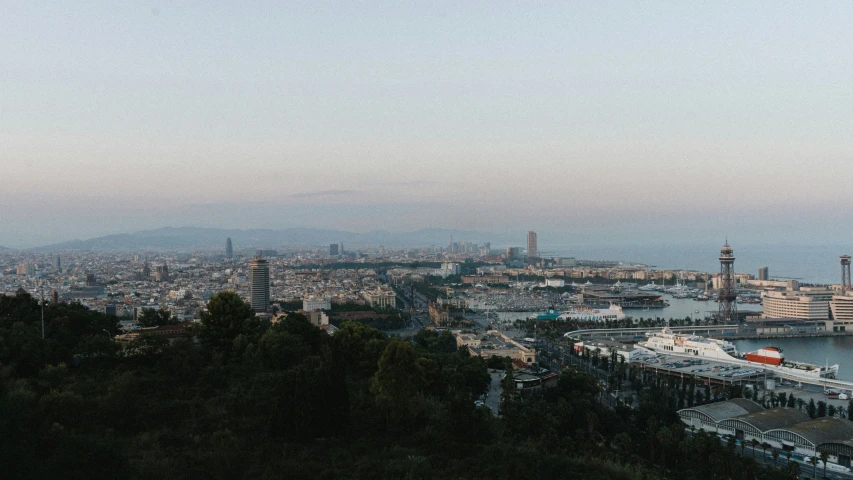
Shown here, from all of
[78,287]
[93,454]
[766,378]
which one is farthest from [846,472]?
[78,287]

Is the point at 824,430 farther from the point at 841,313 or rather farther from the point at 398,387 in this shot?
the point at 841,313

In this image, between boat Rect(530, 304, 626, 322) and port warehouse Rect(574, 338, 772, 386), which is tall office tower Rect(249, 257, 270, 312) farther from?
port warehouse Rect(574, 338, 772, 386)

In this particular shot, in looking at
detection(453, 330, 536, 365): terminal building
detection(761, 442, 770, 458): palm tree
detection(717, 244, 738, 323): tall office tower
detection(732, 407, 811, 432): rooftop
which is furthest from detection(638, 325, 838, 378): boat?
detection(717, 244, 738, 323): tall office tower

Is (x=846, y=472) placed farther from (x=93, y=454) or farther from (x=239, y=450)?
(x=93, y=454)

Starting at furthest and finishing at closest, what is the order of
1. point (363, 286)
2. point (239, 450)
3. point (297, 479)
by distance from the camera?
1. point (363, 286)
2. point (239, 450)
3. point (297, 479)

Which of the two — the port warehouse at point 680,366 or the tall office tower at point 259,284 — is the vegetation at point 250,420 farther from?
the tall office tower at point 259,284

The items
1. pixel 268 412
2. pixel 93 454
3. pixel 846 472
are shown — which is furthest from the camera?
pixel 846 472

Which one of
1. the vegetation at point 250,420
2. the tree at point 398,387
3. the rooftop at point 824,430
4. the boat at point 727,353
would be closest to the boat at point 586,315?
the boat at point 727,353

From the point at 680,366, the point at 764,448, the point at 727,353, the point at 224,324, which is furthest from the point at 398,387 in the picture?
the point at 727,353
